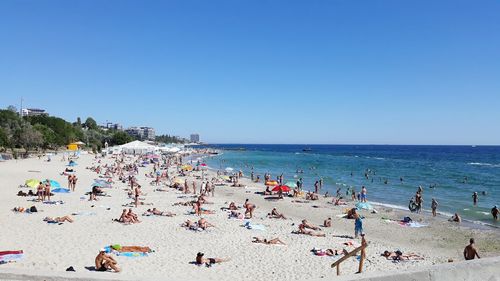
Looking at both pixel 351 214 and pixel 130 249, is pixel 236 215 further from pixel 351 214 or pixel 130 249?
pixel 130 249

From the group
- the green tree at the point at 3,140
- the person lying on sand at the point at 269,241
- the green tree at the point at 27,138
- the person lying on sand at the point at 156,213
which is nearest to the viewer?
the person lying on sand at the point at 269,241

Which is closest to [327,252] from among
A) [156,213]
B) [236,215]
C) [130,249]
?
[130,249]

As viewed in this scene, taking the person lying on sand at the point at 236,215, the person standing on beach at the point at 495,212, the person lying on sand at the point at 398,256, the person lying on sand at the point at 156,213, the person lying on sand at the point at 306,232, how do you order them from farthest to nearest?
the person standing on beach at the point at 495,212 < the person lying on sand at the point at 236,215 < the person lying on sand at the point at 156,213 < the person lying on sand at the point at 306,232 < the person lying on sand at the point at 398,256

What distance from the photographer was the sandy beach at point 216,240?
10.6 metres

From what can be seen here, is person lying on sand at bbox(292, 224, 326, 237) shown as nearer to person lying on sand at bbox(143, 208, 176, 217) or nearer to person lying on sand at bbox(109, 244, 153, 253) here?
person lying on sand at bbox(143, 208, 176, 217)

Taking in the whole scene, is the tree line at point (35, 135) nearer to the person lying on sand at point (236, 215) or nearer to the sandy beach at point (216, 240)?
the sandy beach at point (216, 240)

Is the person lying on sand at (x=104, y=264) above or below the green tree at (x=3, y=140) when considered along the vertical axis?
→ below

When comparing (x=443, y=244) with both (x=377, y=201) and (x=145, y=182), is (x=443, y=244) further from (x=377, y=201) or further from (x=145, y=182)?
(x=145, y=182)

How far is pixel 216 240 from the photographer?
14195mm

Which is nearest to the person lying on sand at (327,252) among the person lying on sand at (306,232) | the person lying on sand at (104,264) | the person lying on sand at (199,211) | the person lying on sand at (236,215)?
the person lying on sand at (306,232)

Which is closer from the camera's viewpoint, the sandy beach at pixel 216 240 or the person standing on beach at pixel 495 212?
the sandy beach at pixel 216 240

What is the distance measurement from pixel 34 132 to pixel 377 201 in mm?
53373

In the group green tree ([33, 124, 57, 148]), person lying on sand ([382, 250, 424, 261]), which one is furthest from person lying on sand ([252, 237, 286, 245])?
green tree ([33, 124, 57, 148])

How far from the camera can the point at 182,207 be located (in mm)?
21359
